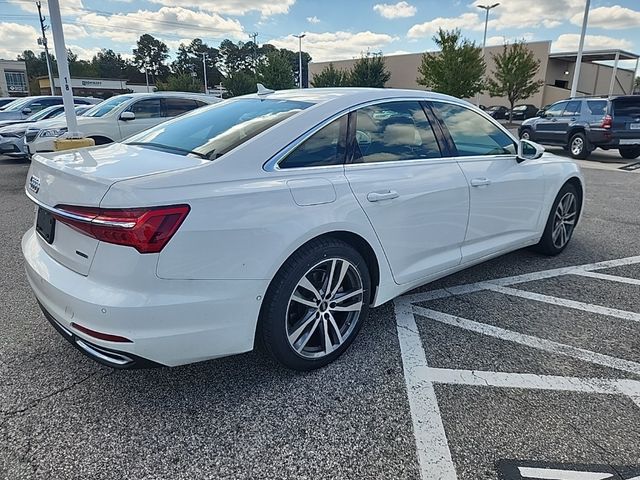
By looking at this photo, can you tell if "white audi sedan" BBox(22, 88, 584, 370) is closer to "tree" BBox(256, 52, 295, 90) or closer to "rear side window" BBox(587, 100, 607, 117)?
"rear side window" BBox(587, 100, 607, 117)

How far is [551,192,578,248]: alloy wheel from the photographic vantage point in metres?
4.45

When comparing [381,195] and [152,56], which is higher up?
[152,56]

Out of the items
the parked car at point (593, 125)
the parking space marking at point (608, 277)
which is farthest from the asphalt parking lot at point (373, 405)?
the parked car at point (593, 125)

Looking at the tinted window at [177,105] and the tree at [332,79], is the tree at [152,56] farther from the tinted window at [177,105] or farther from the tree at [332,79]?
the tinted window at [177,105]

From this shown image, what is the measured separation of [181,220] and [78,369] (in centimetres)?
131

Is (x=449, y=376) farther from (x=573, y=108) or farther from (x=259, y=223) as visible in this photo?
(x=573, y=108)

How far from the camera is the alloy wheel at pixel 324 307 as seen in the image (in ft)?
8.21

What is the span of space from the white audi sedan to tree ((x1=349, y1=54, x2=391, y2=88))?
147 feet

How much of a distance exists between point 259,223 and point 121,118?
7.79 m

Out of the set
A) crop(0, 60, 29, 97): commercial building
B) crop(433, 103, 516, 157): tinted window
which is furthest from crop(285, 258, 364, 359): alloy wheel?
crop(0, 60, 29, 97): commercial building

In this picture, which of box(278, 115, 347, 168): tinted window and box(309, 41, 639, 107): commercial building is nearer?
box(278, 115, 347, 168): tinted window

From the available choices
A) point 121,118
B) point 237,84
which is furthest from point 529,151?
point 237,84

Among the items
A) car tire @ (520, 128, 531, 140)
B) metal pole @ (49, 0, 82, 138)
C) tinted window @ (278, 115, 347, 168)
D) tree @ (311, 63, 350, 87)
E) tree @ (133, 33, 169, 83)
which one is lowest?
car tire @ (520, 128, 531, 140)

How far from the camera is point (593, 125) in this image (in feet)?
41.5
